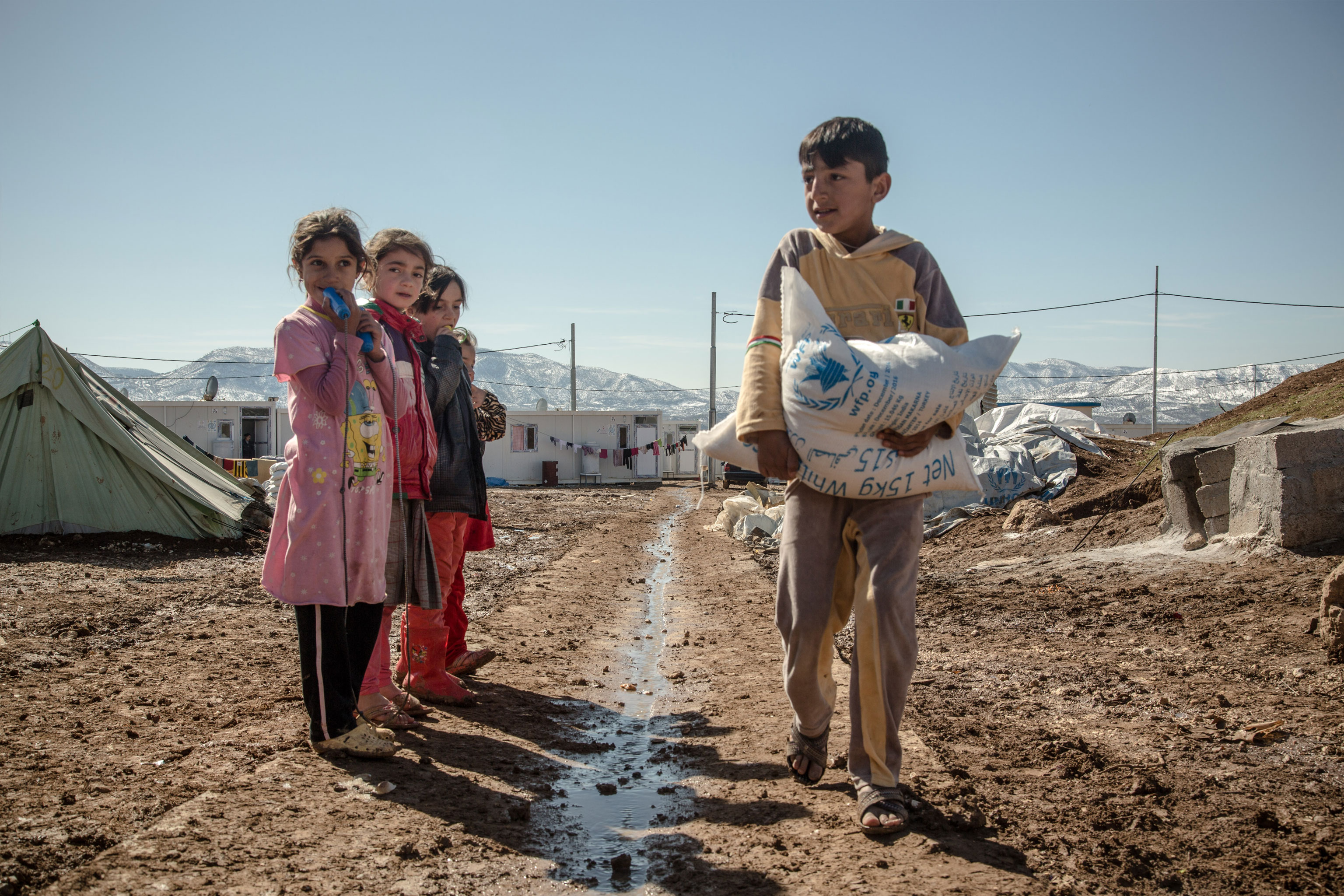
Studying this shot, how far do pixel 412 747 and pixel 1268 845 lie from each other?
260cm

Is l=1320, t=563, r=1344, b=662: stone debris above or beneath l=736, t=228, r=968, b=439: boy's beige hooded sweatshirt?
beneath

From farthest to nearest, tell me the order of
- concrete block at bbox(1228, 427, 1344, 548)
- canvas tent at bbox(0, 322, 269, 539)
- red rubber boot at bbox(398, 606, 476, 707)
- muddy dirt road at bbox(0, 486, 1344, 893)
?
1. canvas tent at bbox(0, 322, 269, 539)
2. concrete block at bbox(1228, 427, 1344, 548)
3. red rubber boot at bbox(398, 606, 476, 707)
4. muddy dirt road at bbox(0, 486, 1344, 893)

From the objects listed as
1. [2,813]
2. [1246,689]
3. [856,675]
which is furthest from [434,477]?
[1246,689]

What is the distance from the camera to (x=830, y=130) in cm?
257

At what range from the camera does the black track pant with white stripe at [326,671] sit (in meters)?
2.81

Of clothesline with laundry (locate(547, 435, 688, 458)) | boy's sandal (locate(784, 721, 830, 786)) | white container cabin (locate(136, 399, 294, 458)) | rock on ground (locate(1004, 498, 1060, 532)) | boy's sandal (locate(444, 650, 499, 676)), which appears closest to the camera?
boy's sandal (locate(784, 721, 830, 786))

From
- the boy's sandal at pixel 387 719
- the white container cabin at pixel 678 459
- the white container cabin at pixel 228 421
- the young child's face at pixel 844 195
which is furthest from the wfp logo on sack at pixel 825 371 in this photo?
the white container cabin at pixel 678 459

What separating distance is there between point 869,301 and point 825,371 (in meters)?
0.38

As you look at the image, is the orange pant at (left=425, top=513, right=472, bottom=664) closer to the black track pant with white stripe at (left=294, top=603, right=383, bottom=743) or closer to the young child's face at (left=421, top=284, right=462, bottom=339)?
the black track pant with white stripe at (left=294, top=603, right=383, bottom=743)

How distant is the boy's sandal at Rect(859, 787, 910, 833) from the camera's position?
7.47ft

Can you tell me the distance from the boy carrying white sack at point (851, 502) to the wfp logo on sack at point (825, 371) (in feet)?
0.45

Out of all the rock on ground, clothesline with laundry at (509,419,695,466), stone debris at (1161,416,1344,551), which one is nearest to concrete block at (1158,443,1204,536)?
stone debris at (1161,416,1344,551)

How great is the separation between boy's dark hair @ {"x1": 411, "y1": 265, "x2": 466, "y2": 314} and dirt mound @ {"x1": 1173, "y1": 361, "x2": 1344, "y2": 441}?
7.67 meters

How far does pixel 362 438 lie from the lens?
116 inches
